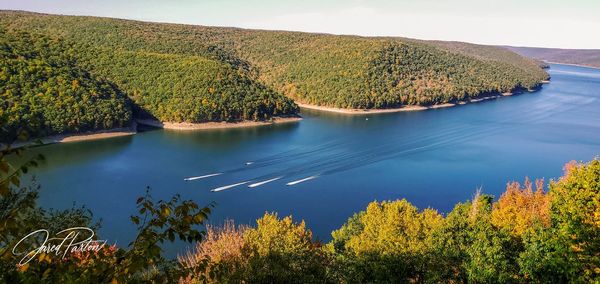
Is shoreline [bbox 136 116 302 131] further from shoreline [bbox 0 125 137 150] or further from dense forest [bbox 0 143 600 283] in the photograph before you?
dense forest [bbox 0 143 600 283]

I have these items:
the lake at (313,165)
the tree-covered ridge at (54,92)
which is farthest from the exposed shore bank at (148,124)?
the lake at (313,165)

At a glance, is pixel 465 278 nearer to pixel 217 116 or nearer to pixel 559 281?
pixel 559 281

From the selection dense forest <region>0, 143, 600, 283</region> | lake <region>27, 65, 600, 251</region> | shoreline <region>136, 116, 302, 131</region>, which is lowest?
lake <region>27, 65, 600, 251</region>

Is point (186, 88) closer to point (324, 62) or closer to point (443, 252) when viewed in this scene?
point (324, 62)

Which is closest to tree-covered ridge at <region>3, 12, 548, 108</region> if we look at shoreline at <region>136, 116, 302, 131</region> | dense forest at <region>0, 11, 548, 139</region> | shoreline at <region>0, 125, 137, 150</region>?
dense forest at <region>0, 11, 548, 139</region>

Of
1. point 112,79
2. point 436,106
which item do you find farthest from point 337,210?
point 436,106
